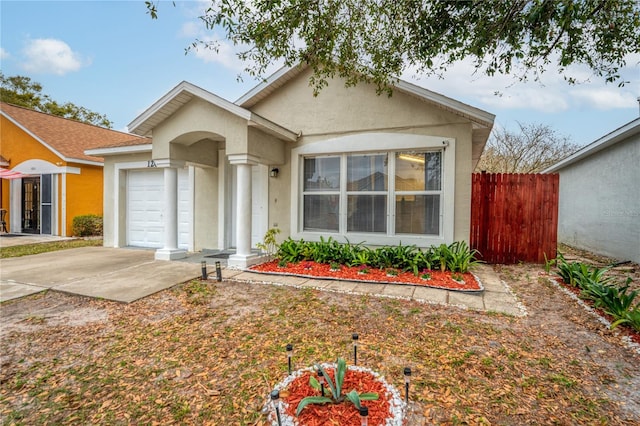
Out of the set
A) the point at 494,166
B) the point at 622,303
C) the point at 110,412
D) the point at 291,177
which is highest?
the point at 494,166

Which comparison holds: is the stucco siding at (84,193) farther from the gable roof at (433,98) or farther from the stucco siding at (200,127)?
the gable roof at (433,98)

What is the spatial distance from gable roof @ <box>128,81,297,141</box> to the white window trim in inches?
36.3

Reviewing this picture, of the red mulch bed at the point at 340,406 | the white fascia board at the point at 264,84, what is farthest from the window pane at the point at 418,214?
the red mulch bed at the point at 340,406

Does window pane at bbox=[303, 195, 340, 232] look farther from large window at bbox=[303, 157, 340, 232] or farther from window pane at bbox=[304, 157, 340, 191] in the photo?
window pane at bbox=[304, 157, 340, 191]

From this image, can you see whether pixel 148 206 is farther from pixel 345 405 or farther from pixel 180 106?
pixel 345 405

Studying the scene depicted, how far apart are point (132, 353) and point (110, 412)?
95cm

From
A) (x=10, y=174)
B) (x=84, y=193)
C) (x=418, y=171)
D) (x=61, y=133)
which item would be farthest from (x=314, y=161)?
(x=10, y=174)

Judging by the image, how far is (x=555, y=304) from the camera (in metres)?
4.72

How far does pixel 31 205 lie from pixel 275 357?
50.9 ft

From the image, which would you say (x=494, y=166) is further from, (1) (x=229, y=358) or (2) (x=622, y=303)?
(1) (x=229, y=358)

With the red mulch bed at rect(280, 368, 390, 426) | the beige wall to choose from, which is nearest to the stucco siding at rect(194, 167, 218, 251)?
the beige wall

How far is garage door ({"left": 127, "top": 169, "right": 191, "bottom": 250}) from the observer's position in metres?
9.15

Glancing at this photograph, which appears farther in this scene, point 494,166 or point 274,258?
point 494,166

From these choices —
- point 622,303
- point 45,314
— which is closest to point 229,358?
point 45,314
